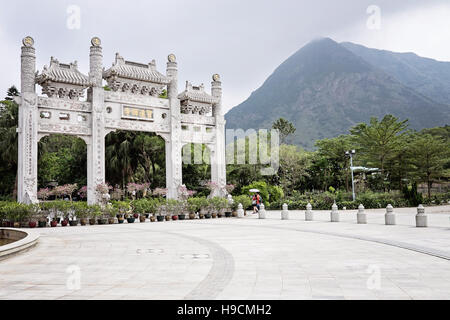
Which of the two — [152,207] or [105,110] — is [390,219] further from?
[105,110]

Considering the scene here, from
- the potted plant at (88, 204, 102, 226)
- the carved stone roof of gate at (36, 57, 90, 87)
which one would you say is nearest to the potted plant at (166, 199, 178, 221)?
the potted plant at (88, 204, 102, 226)

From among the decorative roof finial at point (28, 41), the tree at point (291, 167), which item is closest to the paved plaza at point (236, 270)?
the decorative roof finial at point (28, 41)

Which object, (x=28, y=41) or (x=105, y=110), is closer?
(x=28, y=41)

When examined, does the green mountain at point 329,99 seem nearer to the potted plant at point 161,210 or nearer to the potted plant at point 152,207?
the potted plant at point 161,210

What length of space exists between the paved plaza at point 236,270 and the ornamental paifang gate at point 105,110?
11.4m

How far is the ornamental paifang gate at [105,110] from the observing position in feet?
62.4

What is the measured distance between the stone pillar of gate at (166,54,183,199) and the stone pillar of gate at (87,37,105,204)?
13.6 feet

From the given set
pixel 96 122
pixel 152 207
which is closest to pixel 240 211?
pixel 152 207

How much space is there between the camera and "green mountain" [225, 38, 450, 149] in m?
97.1

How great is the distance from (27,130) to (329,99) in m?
101

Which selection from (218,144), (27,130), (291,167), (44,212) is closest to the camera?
(44,212)

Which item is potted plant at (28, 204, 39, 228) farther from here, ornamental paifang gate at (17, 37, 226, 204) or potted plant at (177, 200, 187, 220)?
potted plant at (177, 200, 187, 220)

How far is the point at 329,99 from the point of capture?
364 feet

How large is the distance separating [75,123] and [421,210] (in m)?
16.6
